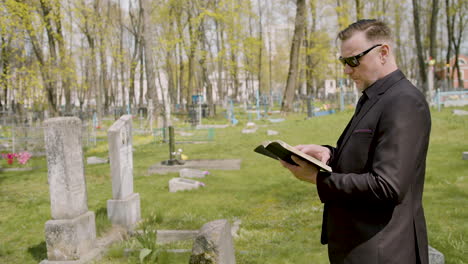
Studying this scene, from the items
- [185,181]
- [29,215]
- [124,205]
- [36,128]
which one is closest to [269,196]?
[185,181]

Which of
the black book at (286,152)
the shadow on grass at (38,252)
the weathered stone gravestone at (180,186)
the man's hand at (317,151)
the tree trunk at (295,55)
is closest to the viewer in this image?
the black book at (286,152)

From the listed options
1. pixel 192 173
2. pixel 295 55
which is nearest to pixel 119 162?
pixel 192 173

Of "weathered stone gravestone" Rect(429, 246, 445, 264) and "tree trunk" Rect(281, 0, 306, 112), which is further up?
"tree trunk" Rect(281, 0, 306, 112)

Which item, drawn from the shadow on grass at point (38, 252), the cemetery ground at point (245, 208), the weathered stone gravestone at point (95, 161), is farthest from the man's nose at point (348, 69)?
the weathered stone gravestone at point (95, 161)

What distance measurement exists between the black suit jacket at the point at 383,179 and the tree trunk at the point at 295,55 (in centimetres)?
2325

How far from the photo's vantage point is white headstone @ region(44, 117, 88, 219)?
212 inches

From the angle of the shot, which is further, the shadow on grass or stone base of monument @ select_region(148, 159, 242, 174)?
stone base of monument @ select_region(148, 159, 242, 174)

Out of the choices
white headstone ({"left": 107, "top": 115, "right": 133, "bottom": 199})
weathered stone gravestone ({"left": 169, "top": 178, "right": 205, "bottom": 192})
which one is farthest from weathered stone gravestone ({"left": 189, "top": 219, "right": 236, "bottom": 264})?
weathered stone gravestone ({"left": 169, "top": 178, "right": 205, "bottom": 192})

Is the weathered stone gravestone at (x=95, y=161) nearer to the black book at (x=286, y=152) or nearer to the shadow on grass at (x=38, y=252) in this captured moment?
the shadow on grass at (x=38, y=252)

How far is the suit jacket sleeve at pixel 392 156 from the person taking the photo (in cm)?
183

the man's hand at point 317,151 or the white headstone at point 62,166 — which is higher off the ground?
the man's hand at point 317,151

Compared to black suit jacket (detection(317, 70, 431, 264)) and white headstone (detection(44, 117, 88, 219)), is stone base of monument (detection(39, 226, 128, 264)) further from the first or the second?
black suit jacket (detection(317, 70, 431, 264))

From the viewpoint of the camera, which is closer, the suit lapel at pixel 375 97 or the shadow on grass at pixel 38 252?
the suit lapel at pixel 375 97

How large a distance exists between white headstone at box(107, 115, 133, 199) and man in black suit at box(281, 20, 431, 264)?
507 centimetres
